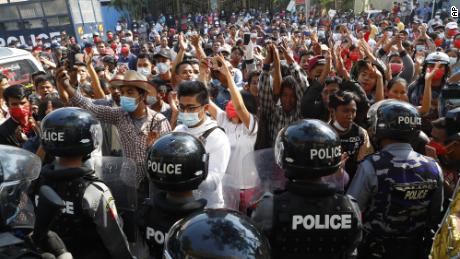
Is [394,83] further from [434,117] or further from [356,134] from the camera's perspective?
[356,134]

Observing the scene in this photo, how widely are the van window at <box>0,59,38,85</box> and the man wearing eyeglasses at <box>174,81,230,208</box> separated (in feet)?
18.1

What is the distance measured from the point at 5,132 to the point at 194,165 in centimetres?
253

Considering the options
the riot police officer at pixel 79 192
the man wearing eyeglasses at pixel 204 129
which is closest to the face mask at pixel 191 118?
the man wearing eyeglasses at pixel 204 129

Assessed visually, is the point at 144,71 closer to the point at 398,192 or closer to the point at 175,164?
the point at 175,164

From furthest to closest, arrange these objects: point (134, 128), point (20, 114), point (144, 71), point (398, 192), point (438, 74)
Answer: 1. point (144, 71)
2. point (438, 74)
3. point (20, 114)
4. point (134, 128)
5. point (398, 192)

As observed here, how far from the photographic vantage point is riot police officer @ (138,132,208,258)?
209 cm

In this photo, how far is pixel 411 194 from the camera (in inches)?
93.7

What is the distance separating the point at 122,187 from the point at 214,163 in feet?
2.10

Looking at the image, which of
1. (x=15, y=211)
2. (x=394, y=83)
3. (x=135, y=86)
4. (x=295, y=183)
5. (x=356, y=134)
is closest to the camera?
(x=15, y=211)

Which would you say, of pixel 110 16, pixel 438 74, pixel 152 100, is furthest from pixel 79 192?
pixel 110 16

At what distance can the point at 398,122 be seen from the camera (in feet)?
8.21

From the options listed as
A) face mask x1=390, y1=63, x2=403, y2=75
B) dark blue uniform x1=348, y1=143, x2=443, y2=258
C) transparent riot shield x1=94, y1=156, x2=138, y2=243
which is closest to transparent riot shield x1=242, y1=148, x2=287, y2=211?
dark blue uniform x1=348, y1=143, x2=443, y2=258

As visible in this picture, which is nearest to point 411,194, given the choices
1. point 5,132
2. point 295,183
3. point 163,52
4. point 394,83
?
point 295,183

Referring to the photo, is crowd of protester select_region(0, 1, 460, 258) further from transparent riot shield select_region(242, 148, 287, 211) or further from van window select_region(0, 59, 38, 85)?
van window select_region(0, 59, 38, 85)
